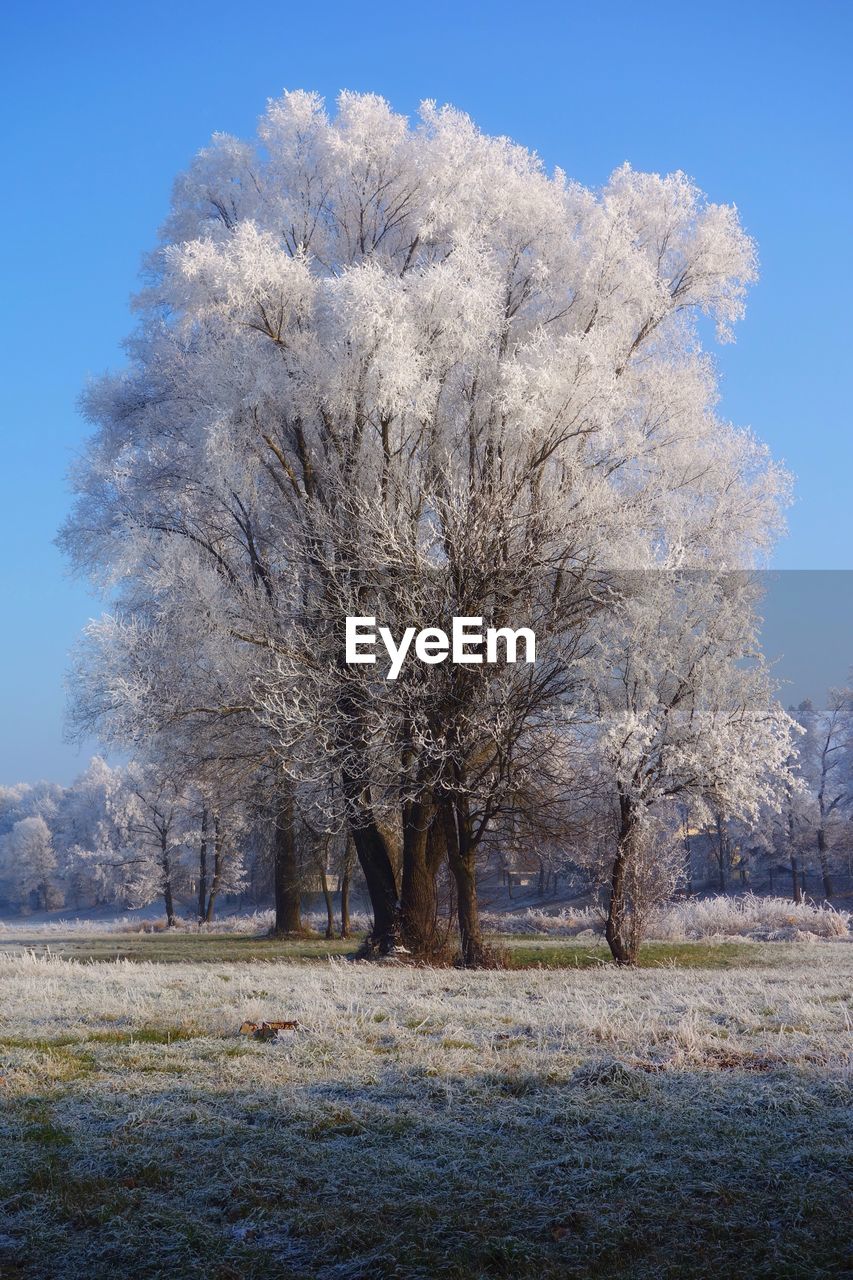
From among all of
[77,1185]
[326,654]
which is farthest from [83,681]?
[77,1185]

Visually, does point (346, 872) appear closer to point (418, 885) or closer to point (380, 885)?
point (380, 885)

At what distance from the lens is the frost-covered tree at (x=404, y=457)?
634 inches

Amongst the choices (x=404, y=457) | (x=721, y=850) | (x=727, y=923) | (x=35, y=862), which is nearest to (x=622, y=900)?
(x=404, y=457)

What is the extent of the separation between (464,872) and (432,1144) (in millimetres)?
12226

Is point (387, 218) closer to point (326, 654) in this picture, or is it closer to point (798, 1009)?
point (326, 654)

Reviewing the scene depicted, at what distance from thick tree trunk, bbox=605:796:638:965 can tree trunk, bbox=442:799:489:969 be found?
2388 millimetres

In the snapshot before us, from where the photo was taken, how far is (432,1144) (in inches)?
214

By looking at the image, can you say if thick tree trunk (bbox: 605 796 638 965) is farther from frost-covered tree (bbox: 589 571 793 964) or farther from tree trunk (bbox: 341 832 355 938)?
tree trunk (bbox: 341 832 355 938)

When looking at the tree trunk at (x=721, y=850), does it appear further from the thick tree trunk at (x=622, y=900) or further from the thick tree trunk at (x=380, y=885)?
the thick tree trunk at (x=380, y=885)

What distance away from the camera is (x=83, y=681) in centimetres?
1742

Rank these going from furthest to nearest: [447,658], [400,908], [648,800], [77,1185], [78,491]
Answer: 1. [78,491]
2. [400,908]
3. [648,800]
4. [447,658]
5. [77,1185]

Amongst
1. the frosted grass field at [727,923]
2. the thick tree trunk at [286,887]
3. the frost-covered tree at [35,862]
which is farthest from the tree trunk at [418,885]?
the frost-covered tree at [35,862]

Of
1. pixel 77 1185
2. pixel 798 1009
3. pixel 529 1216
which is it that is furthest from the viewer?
pixel 798 1009

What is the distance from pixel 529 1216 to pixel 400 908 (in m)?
14.1
